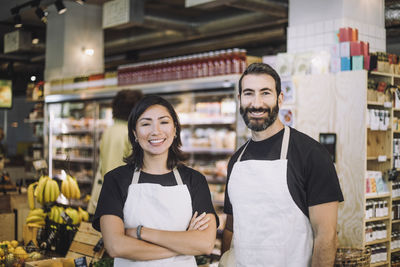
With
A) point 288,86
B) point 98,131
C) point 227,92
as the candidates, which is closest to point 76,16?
point 98,131

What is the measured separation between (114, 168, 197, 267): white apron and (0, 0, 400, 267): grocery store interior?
1.18 m

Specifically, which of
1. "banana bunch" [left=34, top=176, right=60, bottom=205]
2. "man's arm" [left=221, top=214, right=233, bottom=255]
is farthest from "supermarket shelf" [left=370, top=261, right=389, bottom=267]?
"banana bunch" [left=34, top=176, right=60, bottom=205]

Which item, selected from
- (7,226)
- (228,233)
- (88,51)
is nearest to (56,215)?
(7,226)

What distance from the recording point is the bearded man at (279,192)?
2.35 meters

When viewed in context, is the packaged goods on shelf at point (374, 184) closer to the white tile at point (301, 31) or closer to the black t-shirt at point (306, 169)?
the white tile at point (301, 31)

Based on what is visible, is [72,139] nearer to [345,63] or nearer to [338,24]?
[338,24]

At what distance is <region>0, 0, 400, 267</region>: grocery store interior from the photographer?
182 inches

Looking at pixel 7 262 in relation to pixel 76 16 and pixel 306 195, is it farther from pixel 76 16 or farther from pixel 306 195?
pixel 76 16

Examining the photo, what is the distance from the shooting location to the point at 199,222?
7.71 ft

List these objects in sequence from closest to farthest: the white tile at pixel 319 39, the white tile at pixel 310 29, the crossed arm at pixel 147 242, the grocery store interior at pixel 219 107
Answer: the crossed arm at pixel 147 242
the grocery store interior at pixel 219 107
the white tile at pixel 319 39
the white tile at pixel 310 29

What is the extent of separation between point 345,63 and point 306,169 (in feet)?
9.26

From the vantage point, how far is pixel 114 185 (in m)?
2.36

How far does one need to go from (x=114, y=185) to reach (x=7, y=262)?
74.6 inches

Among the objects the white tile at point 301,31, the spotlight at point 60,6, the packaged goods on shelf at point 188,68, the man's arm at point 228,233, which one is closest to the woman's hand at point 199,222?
the man's arm at point 228,233
